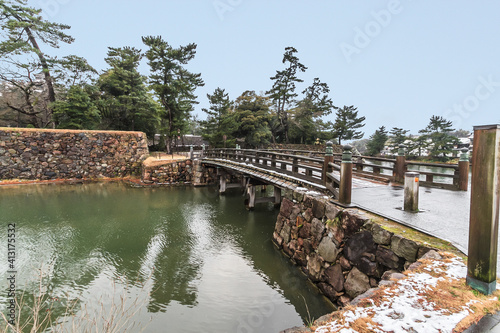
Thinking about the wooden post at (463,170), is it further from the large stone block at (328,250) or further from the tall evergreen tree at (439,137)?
the tall evergreen tree at (439,137)

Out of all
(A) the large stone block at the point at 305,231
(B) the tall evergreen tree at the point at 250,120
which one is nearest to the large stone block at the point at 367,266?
(A) the large stone block at the point at 305,231

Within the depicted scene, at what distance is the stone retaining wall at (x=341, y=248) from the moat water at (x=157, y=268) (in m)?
0.49

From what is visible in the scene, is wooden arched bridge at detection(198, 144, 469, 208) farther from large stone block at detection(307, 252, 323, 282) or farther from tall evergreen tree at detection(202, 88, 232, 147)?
tall evergreen tree at detection(202, 88, 232, 147)

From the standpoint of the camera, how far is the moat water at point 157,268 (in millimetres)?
4641

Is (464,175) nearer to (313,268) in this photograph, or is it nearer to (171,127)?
(313,268)

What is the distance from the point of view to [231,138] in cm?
2873

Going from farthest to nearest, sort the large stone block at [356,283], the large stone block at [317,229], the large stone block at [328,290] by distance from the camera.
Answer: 1. the large stone block at [317,229]
2. the large stone block at [328,290]
3. the large stone block at [356,283]

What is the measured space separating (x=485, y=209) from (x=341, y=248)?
2.79 meters

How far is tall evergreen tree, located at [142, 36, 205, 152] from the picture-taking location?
23.9 meters

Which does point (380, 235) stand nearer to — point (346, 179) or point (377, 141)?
point (346, 179)

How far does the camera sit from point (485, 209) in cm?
232

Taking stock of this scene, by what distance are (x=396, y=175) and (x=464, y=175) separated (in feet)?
5.63

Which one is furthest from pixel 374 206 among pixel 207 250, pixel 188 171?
pixel 188 171

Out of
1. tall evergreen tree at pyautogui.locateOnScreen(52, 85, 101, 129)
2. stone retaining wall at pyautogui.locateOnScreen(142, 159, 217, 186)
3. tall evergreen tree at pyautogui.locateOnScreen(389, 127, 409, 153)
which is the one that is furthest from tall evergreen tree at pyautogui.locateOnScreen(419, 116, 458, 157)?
tall evergreen tree at pyautogui.locateOnScreen(52, 85, 101, 129)
